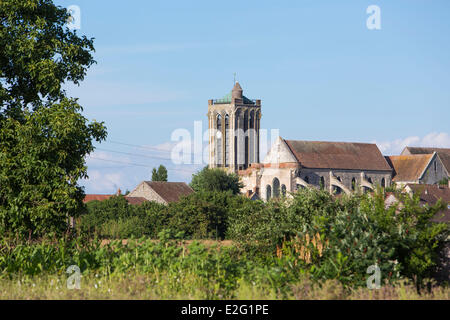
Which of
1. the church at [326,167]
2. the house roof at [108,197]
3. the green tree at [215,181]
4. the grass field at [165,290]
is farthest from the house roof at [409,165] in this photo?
the grass field at [165,290]

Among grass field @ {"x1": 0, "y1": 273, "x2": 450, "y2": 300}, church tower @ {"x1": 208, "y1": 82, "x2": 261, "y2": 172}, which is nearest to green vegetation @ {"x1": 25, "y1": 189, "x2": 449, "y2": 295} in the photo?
grass field @ {"x1": 0, "y1": 273, "x2": 450, "y2": 300}

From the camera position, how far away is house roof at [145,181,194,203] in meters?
75.1

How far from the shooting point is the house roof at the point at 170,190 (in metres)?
75.1

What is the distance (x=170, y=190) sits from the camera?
77500 mm

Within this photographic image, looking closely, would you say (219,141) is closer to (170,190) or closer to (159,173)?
(159,173)

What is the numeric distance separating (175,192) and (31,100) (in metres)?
57.0

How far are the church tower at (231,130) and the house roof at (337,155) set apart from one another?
41.3 meters

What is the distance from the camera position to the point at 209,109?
14938 cm

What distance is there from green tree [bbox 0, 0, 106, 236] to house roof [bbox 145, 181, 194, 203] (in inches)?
2153

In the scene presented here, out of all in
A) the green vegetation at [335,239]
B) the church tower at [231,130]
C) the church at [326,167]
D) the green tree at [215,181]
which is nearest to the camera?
the green vegetation at [335,239]

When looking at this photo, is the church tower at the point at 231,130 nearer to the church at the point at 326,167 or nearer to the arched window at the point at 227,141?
the arched window at the point at 227,141

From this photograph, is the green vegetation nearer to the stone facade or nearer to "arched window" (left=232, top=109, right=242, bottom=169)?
the stone facade

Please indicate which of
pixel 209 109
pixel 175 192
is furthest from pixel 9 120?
pixel 209 109
